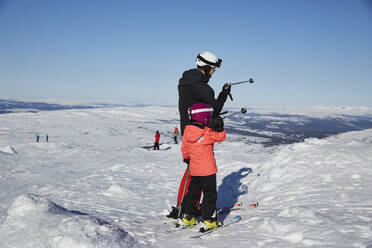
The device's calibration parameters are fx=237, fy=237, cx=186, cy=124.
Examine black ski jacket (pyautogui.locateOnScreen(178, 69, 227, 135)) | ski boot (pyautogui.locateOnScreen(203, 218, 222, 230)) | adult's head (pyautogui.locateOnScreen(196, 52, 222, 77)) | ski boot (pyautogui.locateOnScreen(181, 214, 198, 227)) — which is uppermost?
adult's head (pyautogui.locateOnScreen(196, 52, 222, 77))

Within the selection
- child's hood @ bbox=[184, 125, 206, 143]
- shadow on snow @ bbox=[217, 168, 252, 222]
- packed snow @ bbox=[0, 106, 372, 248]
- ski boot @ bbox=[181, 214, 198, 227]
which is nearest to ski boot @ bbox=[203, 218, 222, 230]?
packed snow @ bbox=[0, 106, 372, 248]

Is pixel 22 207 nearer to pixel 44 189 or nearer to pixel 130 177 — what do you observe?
pixel 44 189

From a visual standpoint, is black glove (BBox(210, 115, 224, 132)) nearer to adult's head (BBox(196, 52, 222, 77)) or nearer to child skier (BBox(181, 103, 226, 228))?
child skier (BBox(181, 103, 226, 228))

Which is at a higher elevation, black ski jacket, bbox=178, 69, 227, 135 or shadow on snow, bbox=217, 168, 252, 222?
black ski jacket, bbox=178, 69, 227, 135

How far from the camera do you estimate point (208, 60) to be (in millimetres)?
3262

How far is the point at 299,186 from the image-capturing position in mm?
4992

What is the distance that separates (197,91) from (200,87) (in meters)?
0.07

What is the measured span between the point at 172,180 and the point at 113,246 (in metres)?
6.31

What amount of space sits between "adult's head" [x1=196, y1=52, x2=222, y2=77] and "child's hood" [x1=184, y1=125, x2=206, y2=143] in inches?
31.8

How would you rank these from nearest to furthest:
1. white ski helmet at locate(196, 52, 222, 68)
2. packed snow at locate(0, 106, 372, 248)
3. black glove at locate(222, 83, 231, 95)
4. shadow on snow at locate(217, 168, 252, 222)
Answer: packed snow at locate(0, 106, 372, 248)
black glove at locate(222, 83, 231, 95)
white ski helmet at locate(196, 52, 222, 68)
shadow on snow at locate(217, 168, 252, 222)

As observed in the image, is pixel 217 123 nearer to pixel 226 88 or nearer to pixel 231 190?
pixel 226 88

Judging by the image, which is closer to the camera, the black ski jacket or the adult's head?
the black ski jacket

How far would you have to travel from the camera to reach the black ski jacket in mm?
3099

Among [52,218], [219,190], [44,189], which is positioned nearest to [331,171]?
[219,190]
